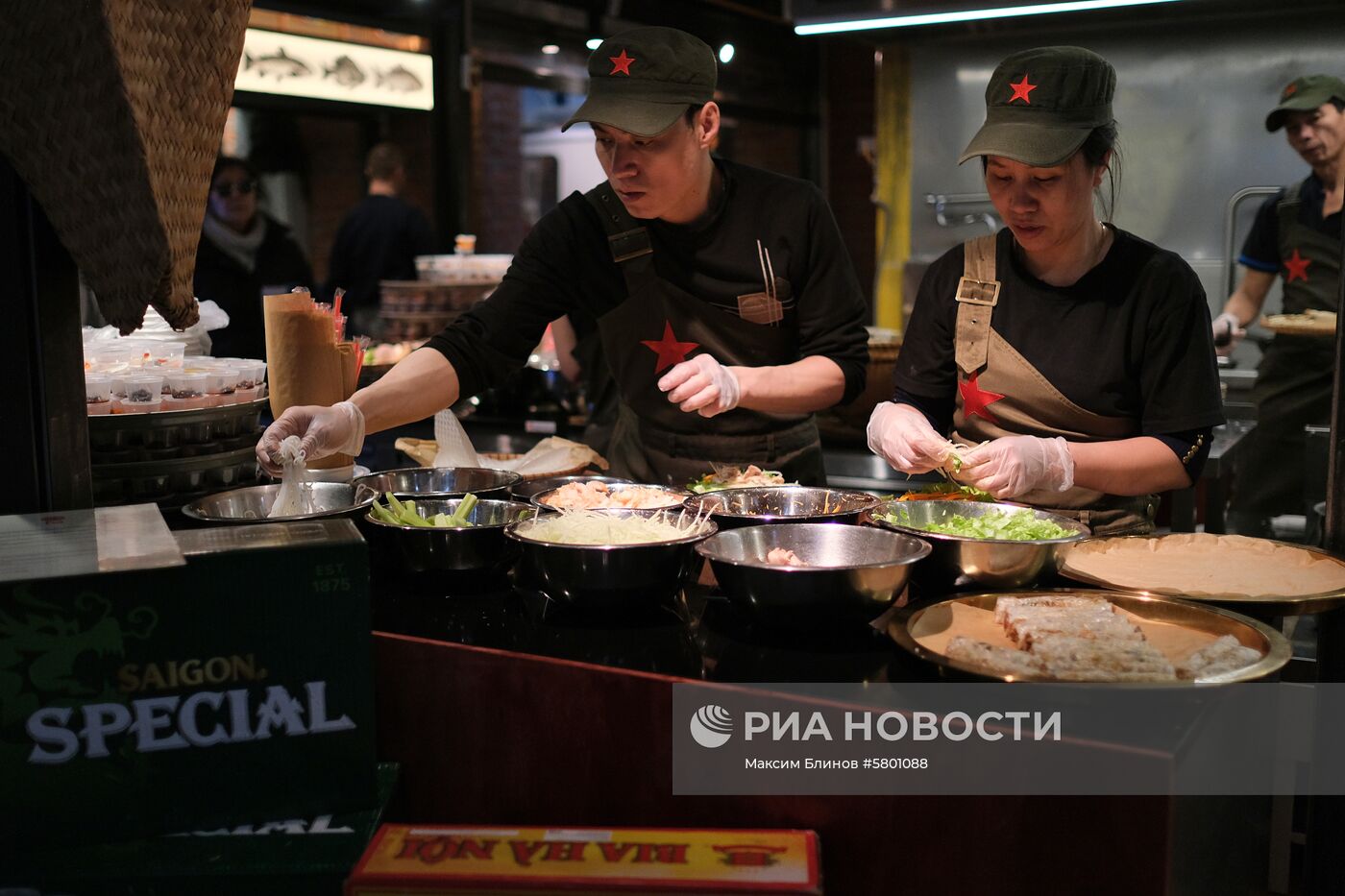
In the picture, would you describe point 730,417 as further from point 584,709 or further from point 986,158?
point 584,709

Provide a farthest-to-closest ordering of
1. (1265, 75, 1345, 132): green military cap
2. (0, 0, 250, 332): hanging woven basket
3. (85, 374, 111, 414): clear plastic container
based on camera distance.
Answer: (1265, 75, 1345, 132): green military cap, (85, 374, 111, 414): clear plastic container, (0, 0, 250, 332): hanging woven basket

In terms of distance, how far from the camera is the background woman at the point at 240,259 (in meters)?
4.54

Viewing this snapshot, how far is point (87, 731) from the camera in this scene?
131cm

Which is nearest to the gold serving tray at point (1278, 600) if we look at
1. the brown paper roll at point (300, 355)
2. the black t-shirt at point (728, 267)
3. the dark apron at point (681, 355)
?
the black t-shirt at point (728, 267)

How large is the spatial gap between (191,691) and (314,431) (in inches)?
32.4

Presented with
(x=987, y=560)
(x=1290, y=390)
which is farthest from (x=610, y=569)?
(x=1290, y=390)

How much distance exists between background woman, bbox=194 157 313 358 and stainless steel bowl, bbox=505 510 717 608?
282cm

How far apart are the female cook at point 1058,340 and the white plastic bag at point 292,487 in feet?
3.60

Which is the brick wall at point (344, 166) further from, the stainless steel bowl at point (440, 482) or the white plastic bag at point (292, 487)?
the white plastic bag at point (292, 487)

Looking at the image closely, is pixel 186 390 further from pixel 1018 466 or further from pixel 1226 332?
pixel 1226 332

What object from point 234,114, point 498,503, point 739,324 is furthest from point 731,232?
point 234,114

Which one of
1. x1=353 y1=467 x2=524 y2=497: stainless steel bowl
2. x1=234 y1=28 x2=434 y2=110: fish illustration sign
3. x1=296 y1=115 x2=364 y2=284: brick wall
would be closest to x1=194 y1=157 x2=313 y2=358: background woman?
x1=234 y1=28 x2=434 y2=110: fish illustration sign

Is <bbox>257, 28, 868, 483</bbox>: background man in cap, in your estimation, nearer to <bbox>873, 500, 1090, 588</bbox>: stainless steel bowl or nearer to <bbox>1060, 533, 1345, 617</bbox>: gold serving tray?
<bbox>873, 500, 1090, 588</bbox>: stainless steel bowl

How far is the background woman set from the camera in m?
4.54
